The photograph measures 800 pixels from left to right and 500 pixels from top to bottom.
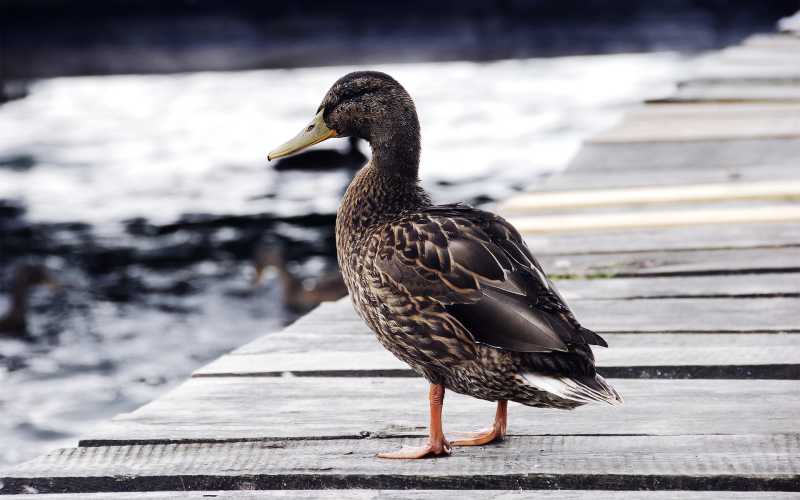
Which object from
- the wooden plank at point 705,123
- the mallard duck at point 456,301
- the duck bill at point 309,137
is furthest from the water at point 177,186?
the mallard duck at point 456,301

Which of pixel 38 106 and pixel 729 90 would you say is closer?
pixel 729 90

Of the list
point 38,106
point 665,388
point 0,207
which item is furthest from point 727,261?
point 38,106

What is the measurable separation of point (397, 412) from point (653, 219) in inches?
80.4

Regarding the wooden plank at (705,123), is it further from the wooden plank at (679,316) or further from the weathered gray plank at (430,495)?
the weathered gray plank at (430,495)

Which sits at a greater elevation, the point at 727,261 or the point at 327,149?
the point at 727,261

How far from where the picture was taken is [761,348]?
9.82 feet

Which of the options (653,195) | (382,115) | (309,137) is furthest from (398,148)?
(653,195)

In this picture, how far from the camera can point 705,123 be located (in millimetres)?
6246

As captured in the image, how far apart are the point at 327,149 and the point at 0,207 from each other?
3925mm

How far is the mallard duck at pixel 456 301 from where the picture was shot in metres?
2.30

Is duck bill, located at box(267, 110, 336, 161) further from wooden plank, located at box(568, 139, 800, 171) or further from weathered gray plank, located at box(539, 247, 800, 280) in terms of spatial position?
wooden plank, located at box(568, 139, 800, 171)

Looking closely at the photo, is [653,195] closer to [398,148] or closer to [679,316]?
[679,316]

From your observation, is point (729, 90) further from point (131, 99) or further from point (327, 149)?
point (131, 99)

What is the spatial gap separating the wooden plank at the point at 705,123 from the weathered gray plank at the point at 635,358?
2912 mm
